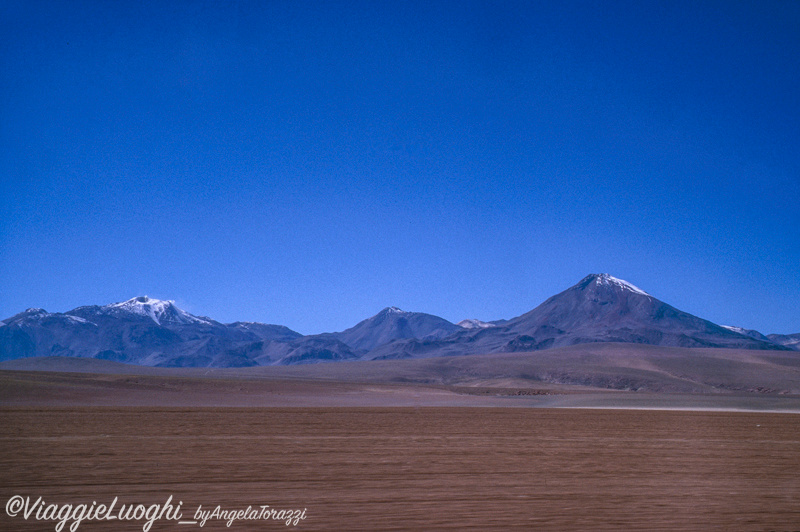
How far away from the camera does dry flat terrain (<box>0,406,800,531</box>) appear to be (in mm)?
10633

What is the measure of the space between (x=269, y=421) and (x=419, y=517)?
17.6 meters

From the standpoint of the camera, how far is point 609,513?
35.8ft

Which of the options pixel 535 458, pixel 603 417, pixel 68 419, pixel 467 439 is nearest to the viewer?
pixel 535 458

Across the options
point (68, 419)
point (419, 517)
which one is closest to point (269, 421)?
point (68, 419)

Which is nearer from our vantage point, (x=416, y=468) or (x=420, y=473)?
(x=420, y=473)

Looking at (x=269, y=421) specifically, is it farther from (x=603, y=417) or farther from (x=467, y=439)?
(x=603, y=417)

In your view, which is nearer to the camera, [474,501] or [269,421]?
[474,501]

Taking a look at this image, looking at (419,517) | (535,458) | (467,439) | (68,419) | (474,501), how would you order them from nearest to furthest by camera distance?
(419,517), (474,501), (535,458), (467,439), (68,419)

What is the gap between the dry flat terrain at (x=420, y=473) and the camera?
34.9ft

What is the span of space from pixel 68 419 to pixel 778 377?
332 feet

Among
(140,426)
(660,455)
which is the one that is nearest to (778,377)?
(660,455)

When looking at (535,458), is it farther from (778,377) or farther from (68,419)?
(778,377)

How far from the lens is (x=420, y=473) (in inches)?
558

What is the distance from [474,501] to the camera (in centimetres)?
1156
